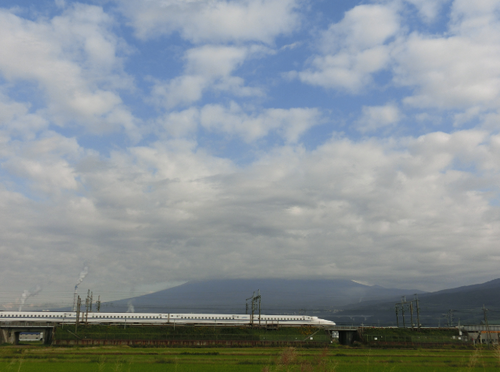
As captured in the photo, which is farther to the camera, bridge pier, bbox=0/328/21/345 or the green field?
bridge pier, bbox=0/328/21/345

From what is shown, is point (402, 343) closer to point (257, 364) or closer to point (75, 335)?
point (257, 364)

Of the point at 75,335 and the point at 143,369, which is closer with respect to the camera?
the point at 143,369

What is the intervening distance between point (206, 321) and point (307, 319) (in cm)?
2852

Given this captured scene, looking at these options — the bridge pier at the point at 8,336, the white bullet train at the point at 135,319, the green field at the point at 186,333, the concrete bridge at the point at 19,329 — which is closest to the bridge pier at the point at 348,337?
the green field at the point at 186,333

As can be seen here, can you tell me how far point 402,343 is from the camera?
240 ft

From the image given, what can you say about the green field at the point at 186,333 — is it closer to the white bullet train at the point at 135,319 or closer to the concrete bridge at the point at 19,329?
the concrete bridge at the point at 19,329

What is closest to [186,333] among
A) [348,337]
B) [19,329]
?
[19,329]

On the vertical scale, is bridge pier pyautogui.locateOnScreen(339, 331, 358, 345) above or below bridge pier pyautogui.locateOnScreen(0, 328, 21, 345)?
below

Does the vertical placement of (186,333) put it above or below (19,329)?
below

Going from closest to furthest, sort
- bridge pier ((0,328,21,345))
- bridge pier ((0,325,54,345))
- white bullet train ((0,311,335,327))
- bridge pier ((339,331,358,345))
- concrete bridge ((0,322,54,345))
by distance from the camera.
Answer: bridge pier ((0,325,54,345)), concrete bridge ((0,322,54,345)), bridge pier ((0,328,21,345)), bridge pier ((339,331,358,345)), white bullet train ((0,311,335,327))

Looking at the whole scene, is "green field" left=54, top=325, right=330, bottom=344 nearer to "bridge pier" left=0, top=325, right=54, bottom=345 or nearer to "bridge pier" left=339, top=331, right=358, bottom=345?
"bridge pier" left=0, top=325, right=54, bottom=345

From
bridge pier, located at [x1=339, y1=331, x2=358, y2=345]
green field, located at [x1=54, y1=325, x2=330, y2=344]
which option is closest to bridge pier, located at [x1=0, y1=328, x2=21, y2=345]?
green field, located at [x1=54, y1=325, x2=330, y2=344]

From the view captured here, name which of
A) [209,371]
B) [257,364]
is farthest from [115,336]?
[209,371]

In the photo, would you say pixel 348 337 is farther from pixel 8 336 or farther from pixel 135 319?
pixel 8 336
